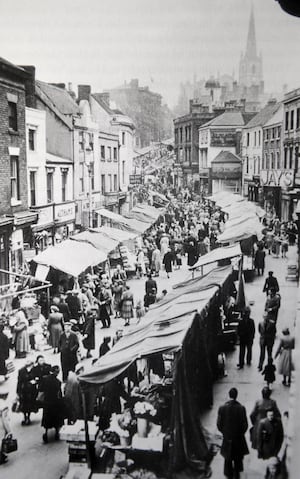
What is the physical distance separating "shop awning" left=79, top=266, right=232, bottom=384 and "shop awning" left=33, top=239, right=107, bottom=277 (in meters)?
5.25

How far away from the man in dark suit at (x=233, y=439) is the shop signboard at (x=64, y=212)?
18313 millimetres

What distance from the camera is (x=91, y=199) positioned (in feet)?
97.4

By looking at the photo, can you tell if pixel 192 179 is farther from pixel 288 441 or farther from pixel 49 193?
pixel 288 441

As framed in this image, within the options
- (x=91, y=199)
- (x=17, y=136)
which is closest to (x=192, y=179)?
(x=91, y=199)

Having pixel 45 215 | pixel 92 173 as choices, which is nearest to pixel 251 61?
pixel 45 215

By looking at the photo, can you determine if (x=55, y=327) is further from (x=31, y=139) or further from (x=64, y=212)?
(x=64, y=212)

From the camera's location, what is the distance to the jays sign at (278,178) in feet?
72.9

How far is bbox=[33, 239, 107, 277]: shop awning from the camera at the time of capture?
15.7 m

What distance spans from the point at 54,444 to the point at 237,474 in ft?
10.00

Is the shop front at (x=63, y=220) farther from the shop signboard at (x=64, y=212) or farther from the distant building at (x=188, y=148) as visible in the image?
the distant building at (x=188, y=148)

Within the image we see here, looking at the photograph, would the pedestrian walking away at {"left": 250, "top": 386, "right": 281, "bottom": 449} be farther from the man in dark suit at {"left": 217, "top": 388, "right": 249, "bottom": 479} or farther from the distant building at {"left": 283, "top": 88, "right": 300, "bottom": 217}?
the distant building at {"left": 283, "top": 88, "right": 300, "bottom": 217}

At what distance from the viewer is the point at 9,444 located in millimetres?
8266

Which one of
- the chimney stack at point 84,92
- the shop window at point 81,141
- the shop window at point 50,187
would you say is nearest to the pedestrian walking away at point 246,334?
the shop window at point 50,187

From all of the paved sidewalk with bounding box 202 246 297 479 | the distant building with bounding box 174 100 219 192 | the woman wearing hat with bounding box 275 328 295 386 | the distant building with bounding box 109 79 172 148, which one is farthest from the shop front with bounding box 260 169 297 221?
the distant building with bounding box 174 100 219 192
